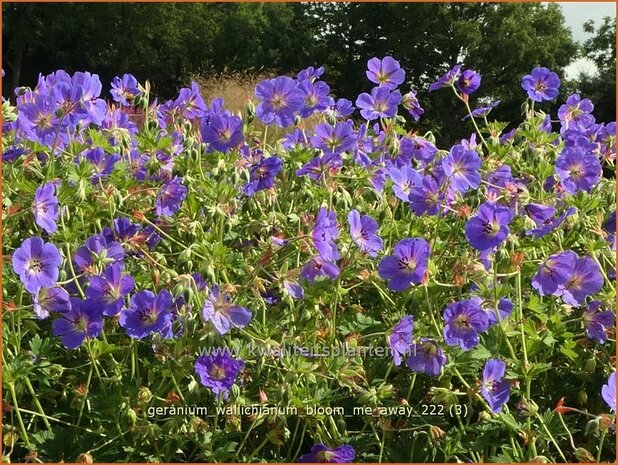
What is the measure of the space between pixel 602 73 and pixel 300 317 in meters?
26.2

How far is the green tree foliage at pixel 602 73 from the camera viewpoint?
2275cm

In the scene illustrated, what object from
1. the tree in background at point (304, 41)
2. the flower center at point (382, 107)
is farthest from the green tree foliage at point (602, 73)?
the flower center at point (382, 107)

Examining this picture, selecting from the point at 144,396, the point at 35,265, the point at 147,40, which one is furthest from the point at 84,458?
the point at 147,40

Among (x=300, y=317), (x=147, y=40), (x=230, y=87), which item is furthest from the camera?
(x=147, y=40)

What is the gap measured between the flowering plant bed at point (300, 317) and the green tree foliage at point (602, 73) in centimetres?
2203

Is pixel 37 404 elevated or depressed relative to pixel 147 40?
depressed

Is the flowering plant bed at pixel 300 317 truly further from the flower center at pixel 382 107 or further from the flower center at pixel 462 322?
the flower center at pixel 382 107

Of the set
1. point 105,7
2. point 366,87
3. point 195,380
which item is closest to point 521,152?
point 195,380

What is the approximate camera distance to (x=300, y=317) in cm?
158

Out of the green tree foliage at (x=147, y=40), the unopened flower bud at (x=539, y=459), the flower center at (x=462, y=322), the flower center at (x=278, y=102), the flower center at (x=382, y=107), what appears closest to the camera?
the unopened flower bud at (x=539, y=459)

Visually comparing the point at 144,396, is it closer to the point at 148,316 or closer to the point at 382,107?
the point at 148,316

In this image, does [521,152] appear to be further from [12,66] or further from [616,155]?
[12,66]

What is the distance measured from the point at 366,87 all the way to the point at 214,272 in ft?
77.8

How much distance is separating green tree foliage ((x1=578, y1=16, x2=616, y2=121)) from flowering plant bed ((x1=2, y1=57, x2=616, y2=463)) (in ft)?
72.3
